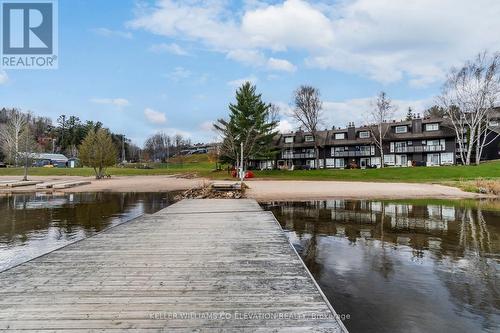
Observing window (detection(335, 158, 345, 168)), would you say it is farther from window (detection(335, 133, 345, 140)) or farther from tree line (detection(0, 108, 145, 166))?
tree line (detection(0, 108, 145, 166))

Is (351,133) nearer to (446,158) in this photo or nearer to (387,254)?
(446,158)

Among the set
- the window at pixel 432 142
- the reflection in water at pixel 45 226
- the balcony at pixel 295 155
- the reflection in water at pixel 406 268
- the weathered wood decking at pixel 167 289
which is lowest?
the reflection in water at pixel 406 268

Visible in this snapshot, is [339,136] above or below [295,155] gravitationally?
above

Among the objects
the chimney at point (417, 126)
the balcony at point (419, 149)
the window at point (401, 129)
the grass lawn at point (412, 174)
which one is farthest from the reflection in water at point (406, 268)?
the window at point (401, 129)

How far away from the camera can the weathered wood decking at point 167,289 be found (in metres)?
3.93

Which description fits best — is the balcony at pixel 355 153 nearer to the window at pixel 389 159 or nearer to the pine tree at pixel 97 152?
the window at pixel 389 159

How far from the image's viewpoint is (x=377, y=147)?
228 ft

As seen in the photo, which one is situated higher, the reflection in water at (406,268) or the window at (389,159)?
the window at (389,159)

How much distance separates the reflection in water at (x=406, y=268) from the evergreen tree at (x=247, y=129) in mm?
37484

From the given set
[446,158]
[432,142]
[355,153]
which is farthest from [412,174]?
[355,153]

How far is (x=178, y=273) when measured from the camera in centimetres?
584

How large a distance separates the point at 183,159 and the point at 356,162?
199 feet

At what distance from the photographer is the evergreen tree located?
5291 centimetres

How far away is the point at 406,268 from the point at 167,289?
219 inches
